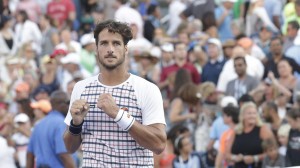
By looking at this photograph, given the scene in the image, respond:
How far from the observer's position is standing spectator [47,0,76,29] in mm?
21875

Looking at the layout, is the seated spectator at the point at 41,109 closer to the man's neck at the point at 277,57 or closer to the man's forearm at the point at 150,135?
the man's neck at the point at 277,57

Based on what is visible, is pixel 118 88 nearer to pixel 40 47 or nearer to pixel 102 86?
pixel 102 86

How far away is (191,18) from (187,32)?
4.16 ft

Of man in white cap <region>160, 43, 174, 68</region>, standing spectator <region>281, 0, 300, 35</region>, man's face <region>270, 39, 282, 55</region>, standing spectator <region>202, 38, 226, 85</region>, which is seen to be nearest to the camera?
man's face <region>270, 39, 282, 55</region>

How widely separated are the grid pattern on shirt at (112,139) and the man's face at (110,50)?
179 mm

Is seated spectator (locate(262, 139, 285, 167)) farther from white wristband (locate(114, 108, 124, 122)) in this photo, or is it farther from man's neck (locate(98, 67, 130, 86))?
white wristband (locate(114, 108, 124, 122))

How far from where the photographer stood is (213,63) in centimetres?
1780

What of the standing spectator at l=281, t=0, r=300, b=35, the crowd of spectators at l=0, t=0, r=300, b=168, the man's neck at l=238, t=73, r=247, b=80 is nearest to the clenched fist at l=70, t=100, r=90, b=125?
the crowd of spectators at l=0, t=0, r=300, b=168

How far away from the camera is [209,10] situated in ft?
69.1

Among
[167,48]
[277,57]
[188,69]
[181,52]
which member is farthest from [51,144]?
[167,48]

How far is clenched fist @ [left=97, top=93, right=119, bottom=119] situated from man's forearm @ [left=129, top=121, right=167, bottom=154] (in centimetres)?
15

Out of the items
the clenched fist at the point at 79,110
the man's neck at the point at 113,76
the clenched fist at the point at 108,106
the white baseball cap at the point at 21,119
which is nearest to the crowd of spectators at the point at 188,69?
the white baseball cap at the point at 21,119

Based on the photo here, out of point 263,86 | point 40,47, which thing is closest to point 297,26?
point 263,86

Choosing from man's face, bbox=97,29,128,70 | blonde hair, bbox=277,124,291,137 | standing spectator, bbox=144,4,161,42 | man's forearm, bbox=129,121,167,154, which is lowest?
man's forearm, bbox=129,121,167,154
